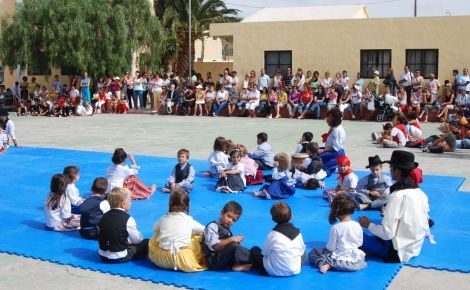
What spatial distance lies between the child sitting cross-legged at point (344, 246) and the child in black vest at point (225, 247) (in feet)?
2.41

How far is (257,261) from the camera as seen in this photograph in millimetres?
5738

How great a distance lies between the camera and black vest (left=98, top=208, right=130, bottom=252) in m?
5.88

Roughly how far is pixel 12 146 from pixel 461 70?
55.3 ft

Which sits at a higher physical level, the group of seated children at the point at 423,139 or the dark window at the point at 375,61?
the dark window at the point at 375,61

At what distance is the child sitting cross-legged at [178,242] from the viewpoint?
5.71 metres

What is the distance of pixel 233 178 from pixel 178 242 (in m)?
3.75

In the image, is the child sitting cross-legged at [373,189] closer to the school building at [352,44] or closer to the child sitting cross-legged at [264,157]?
the child sitting cross-legged at [264,157]

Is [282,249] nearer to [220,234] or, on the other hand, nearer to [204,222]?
[220,234]

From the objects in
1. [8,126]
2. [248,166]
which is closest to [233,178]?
[248,166]

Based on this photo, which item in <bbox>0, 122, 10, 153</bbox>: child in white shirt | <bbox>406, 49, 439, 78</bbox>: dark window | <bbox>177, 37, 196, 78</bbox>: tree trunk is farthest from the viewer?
<bbox>177, 37, 196, 78</bbox>: tree trunk

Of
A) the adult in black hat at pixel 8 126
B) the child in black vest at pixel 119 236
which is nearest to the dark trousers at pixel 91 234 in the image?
the child in black vest at pixel 119 236

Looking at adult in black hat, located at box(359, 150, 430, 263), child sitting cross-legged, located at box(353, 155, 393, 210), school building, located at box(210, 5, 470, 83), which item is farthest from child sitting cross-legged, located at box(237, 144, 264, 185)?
school building, located at box(210, 5, 470, 83)

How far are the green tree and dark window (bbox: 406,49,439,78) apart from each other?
12.9 m

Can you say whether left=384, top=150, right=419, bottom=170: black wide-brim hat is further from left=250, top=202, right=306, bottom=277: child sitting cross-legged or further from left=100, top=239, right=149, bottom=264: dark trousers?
left=100, top=239, right=149, bottom=264: dark trousers
